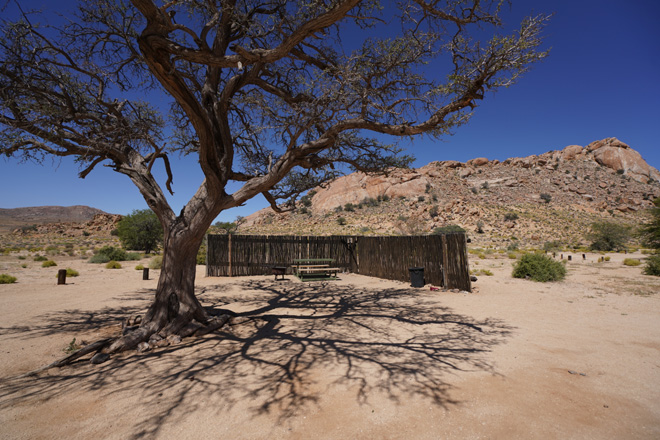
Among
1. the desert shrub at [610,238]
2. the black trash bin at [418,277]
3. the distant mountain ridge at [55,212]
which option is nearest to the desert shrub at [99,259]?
the black trash bin at [418,277]

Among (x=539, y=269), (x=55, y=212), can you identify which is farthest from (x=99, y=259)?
(x=55, y=212)

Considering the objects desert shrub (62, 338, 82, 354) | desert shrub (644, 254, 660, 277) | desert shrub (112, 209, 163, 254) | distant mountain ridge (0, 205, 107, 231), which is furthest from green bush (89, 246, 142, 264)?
distant mountain ridge (0, 205, 107, 231)

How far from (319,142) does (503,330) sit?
4888 millimetres

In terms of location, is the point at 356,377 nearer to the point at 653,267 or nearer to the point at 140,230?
the point at 653,267

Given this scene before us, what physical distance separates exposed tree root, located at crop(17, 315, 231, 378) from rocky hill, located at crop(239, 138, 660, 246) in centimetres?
3482

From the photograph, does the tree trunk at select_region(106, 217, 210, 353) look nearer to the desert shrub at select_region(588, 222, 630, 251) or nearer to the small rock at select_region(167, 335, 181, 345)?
the small rock at select_region(167, 335, 181, 345)

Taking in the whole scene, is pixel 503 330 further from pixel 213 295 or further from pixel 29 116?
pixel 29 116

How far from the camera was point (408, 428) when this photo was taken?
9.06ft

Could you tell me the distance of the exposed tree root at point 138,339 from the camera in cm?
434

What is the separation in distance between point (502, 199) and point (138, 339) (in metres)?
62.4

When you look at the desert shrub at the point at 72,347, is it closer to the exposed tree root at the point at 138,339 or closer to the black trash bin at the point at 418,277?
the exposed tree root at the point at 138,339

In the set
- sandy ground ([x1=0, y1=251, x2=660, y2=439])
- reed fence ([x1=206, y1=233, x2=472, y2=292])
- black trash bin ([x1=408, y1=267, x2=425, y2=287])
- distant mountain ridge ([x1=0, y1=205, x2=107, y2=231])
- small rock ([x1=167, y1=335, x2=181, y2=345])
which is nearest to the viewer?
sandy ground ([x1=0, y1=251, x2=660, y2=439])

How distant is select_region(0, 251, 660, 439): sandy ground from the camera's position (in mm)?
2812

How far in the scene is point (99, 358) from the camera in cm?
439
